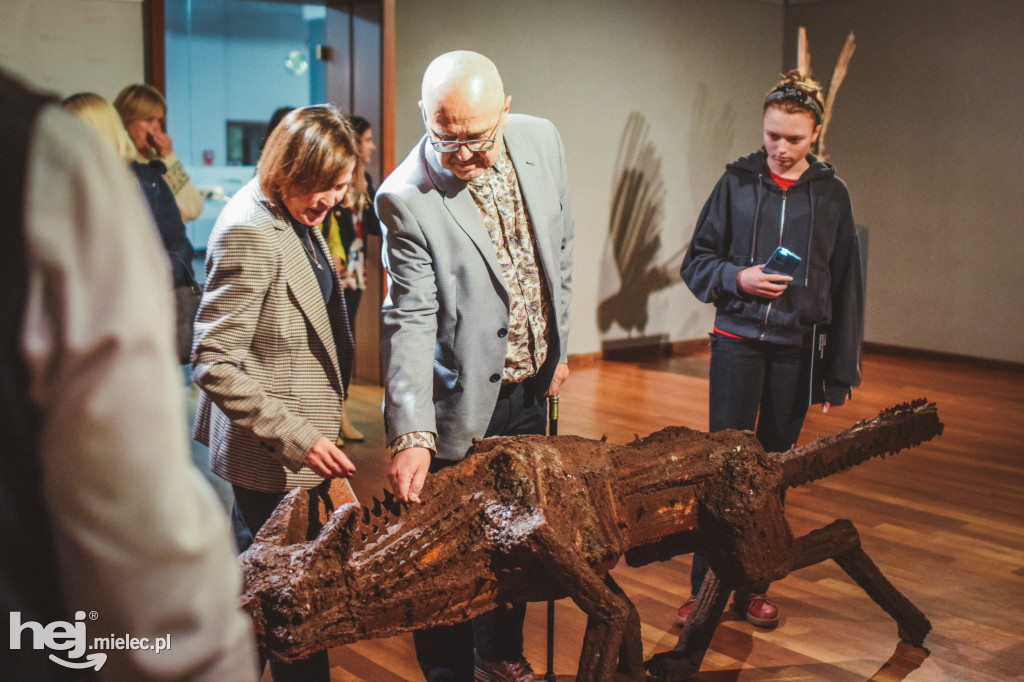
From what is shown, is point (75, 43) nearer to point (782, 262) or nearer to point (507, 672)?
point (782, 262)

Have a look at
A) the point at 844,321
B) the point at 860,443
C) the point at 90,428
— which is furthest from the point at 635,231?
A: the point at 90,428

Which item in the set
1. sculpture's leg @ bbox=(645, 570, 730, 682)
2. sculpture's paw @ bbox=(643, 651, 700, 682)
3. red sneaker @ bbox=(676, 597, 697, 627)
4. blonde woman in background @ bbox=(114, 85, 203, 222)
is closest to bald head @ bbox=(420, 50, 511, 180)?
sculpture's leg @ bbox=(645, 570, 730, 682)

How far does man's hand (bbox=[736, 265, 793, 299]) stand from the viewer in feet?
8.95

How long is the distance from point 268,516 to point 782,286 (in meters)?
1.59

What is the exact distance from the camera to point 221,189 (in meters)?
7.05

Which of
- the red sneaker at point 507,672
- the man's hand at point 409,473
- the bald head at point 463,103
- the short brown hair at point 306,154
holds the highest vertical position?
the bald head at point 463,103

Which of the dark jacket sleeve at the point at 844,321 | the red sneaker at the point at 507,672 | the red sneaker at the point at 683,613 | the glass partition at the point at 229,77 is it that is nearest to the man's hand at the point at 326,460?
the red sneaker at the point at 507,672

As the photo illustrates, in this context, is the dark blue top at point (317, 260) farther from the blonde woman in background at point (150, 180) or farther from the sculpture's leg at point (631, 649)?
the blonde woman in background at point (150, 180)

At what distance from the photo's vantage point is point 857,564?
2.49 metres

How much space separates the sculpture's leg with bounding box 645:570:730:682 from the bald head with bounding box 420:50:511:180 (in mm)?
1275

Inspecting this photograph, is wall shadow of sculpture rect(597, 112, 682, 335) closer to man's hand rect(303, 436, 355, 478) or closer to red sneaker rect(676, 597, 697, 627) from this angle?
red sneaker rect(676, 597, 697, 627)

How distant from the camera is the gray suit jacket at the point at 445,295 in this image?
206cm

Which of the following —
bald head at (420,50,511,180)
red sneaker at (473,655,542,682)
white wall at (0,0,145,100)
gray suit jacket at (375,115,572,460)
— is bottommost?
red sneaker at (473,655,542,682)

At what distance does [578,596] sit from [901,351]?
6.87 m
